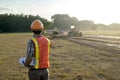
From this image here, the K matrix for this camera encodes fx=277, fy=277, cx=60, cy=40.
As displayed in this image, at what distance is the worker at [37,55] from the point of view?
5508 mm

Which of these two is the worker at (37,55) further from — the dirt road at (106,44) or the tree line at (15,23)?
the tree line at (15,23)

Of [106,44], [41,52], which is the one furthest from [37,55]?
[106,44]

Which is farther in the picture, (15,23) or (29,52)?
(15,23)

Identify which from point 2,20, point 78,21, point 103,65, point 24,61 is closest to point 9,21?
point 2,20

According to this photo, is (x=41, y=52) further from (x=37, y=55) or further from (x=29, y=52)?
(x=29, y=52)

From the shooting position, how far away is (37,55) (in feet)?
18.3

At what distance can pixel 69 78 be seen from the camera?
35.7 feet

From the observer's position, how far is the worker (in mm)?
5508

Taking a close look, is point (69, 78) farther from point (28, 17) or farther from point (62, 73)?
point (28, 17)

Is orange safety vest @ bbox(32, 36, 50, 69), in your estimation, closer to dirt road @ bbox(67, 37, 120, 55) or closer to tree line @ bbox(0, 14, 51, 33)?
dirt road @ bbox(67, 37, 120, 55)

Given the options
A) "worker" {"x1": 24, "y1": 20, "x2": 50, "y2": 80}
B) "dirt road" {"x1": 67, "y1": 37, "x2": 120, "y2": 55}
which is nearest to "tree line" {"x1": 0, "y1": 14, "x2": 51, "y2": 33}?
"dirt road" {"x1": 67, "y1": 37, "x2": 120, "y2": 55}

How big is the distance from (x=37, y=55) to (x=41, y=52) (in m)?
0.10

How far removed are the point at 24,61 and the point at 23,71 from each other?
23.2 feet

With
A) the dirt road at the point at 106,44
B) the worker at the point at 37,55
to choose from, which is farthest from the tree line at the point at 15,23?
the worker at the point at 37,55
